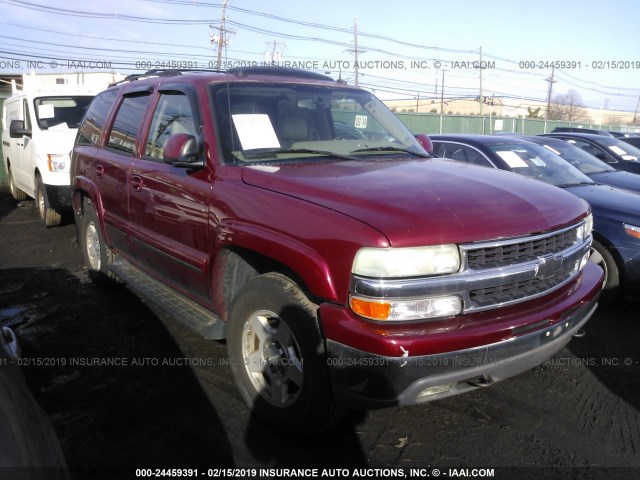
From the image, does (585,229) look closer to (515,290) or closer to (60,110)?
(515,290)

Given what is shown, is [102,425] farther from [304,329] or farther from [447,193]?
[447,193]

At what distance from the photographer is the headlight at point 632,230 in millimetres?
4688

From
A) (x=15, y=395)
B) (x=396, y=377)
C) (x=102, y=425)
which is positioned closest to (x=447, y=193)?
(x=396, y=377)

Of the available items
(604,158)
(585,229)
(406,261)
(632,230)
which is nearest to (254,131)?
(406,261)

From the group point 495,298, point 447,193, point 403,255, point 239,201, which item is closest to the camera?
point 403,255

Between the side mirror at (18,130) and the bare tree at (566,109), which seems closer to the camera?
the side mirror at (18,130)

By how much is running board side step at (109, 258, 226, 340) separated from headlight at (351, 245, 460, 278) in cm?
136

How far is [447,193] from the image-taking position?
2.73 meters

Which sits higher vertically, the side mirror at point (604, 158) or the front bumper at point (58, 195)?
the side mirror at point (604, 158)

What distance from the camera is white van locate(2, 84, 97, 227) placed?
7.78 metres

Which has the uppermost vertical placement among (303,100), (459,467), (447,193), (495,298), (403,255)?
(303,100)

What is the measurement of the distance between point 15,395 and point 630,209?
504 centimetres

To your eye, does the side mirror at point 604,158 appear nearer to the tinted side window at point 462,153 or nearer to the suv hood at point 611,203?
the tinted side window at point 462,153

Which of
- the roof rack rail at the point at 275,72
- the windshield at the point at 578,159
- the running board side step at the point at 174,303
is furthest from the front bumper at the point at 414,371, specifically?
the windshield at the point at 578,159
